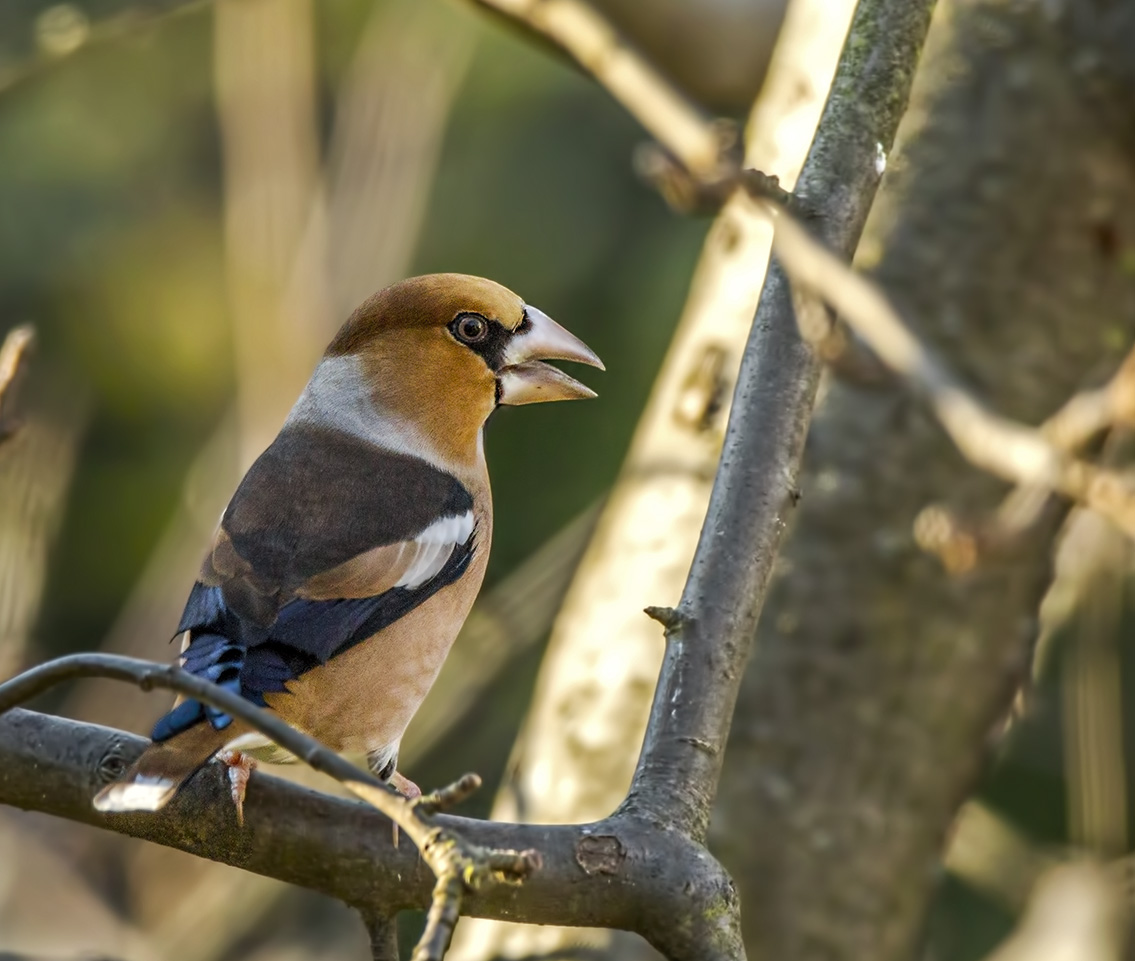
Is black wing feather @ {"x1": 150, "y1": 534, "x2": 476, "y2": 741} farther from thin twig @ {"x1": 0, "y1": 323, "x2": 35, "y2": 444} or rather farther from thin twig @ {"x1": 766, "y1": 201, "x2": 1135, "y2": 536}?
thin twig @ {"x1": 766, "y1": 201, "x2": 1135, "y2": 536}

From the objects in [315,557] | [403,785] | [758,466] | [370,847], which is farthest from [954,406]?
[403,785]

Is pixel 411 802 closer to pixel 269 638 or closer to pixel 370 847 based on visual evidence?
pixel 370 847

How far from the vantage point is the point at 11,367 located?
2.69m

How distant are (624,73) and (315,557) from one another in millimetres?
1109

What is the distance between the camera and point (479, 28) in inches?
300

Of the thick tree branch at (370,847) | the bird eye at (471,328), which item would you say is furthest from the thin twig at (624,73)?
the thick tree branch at (370,847)

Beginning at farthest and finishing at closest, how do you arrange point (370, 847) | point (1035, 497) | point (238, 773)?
1. point (238, 773)
2. point (370, 847)
3. point (1035, 497)

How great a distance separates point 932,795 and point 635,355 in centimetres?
356

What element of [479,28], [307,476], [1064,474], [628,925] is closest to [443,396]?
[307,476]

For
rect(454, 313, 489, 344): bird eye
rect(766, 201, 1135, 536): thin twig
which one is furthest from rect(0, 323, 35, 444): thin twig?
rect(766, 201, 1135, 536): thin twig

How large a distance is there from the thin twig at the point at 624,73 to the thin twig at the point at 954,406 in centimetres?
21

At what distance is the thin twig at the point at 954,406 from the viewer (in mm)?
1944

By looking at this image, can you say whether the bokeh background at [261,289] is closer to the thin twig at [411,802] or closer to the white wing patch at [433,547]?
the white wing patch at [433,547]

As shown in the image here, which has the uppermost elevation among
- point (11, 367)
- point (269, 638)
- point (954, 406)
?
point (954, 406)
